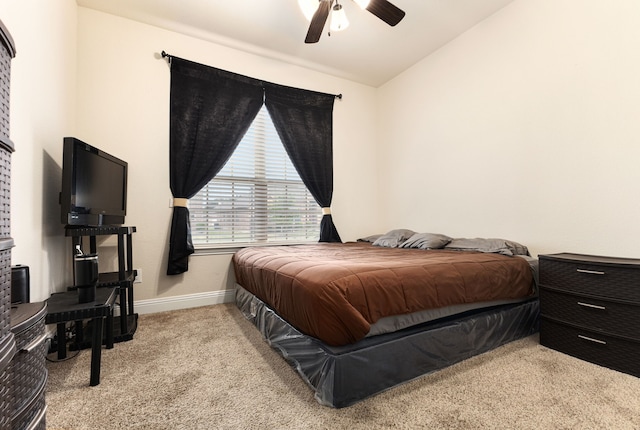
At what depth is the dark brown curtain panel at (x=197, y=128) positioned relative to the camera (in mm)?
2842

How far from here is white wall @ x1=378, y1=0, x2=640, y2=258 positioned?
1970 mm

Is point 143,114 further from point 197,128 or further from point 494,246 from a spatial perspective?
point 494,246

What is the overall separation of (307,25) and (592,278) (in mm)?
3110

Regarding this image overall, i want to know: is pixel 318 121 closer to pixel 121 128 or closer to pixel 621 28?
pixel 121 128

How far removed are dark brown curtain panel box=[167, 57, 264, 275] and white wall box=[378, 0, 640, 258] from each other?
220 centimetres

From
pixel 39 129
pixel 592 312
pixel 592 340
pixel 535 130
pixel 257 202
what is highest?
pixel 535 130

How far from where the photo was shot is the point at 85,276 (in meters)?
1.54

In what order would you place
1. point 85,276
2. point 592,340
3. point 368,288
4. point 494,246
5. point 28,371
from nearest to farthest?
point 28,371 → point 368,288 → point 85,276 → point 592,340 → point 494,246

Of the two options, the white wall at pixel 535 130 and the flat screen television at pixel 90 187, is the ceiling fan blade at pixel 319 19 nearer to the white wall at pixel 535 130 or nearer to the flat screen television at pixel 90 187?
the white wall at pixel 535 130

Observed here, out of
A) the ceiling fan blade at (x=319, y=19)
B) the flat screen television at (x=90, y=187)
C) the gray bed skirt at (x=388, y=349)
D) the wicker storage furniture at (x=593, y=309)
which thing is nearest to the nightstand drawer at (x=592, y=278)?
the wicker storage furniture at (x=593, y=309)

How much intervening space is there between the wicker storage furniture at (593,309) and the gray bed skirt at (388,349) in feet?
0.74

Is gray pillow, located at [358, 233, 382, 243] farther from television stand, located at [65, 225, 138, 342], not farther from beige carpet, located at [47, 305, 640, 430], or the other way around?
television stand, located at [65, 225, 138, 342]

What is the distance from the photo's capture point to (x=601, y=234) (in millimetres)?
2039

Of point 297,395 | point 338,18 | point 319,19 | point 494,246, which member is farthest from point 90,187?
point 494,246
